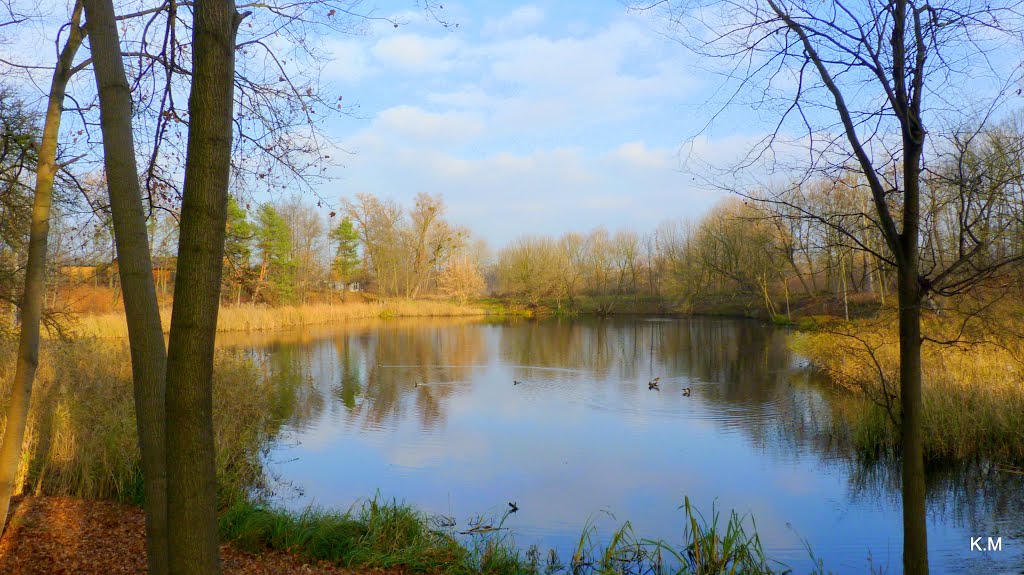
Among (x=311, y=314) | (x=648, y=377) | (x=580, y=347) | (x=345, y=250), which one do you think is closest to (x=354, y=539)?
(x=648, y=377)

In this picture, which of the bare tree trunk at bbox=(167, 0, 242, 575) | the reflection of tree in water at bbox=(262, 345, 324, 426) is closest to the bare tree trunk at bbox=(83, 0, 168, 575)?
the bare tree trunk at bbox=(167, 0, 242, 575)

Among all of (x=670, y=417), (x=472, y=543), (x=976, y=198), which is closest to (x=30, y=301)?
(x=472, y=543)

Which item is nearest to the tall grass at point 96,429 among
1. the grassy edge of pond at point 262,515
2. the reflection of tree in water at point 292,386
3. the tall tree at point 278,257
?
the grassy edge of pond at point 262,515

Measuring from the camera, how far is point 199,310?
204 centimetres

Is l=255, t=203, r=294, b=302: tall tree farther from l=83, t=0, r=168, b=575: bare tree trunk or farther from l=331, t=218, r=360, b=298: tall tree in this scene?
l=83, t=0, r=168, b=575: bare tree trunk

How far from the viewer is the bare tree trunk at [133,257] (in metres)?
2.81

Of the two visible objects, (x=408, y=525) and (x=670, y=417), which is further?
(x=670, y=417)

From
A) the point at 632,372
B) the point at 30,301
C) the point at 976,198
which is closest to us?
the point at 976,198

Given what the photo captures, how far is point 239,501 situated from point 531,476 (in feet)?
13.4

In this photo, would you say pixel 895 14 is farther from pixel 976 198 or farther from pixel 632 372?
pixel 632 372

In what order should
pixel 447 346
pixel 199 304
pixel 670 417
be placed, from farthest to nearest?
pixel 447 346 < pixel 670 417 < pixel 199 304

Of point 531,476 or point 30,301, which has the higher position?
point 30,301

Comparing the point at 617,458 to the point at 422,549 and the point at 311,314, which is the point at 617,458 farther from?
the point at 311,314

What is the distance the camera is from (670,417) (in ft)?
41.2
